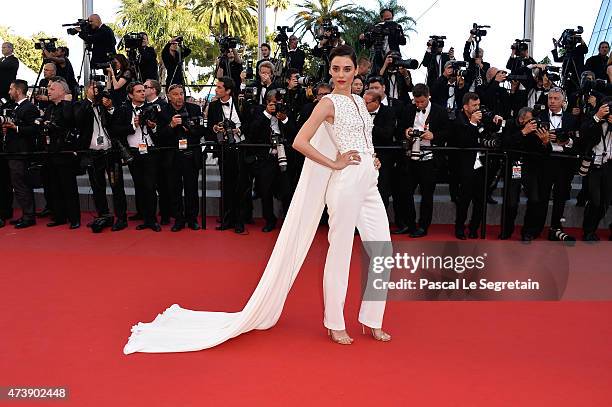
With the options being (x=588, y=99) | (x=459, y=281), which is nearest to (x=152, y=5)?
(x=588, y=99)

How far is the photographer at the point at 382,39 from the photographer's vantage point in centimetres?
930

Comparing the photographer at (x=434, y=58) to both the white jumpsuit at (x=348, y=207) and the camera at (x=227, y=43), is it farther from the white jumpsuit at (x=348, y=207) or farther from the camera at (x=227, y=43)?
the white jumpsuit at (x=348, y=207)

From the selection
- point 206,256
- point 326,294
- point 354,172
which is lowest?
point 206,256

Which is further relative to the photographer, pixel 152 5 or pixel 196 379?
pixel 152 5

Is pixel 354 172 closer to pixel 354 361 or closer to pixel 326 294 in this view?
pixel 326 294

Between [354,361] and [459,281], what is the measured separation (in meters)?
1.72

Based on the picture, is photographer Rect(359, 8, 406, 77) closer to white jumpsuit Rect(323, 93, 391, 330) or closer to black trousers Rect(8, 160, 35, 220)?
black trousers Rect(8, 160, 35, 220)

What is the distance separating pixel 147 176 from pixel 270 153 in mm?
1421

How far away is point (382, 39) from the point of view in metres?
9.38

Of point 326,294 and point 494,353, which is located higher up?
point 326,294

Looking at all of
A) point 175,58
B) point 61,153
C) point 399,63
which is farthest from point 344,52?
point 175,58

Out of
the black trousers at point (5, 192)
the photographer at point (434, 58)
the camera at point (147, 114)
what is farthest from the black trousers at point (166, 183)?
the photographer at point (434, 58)

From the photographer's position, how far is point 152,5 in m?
30.5

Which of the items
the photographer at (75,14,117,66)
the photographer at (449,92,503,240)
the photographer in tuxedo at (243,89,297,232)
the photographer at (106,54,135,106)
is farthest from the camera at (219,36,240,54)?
the photographer at (449,92,503,240)
